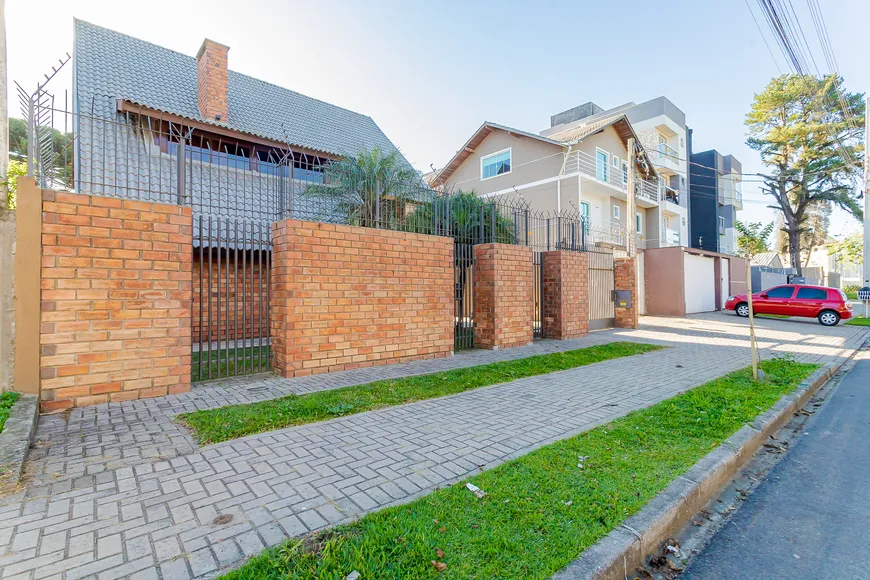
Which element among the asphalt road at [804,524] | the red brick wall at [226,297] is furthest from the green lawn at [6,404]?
the asphalt road at [804,524]

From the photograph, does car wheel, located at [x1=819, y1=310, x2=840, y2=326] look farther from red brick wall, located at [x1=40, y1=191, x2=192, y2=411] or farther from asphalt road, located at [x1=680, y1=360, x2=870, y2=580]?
red brick wall, located at [x1=40, y1=191, x2=192, y2=411]

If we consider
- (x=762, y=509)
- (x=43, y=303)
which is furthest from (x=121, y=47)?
(x=762, y=509)

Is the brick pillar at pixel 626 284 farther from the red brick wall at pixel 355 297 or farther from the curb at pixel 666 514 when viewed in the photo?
the curb at pixel 666 514

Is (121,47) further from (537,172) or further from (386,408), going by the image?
(537,172)

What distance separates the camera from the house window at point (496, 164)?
20.9 metres

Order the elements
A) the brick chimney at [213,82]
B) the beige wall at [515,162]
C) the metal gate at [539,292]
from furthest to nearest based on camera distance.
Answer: the beige wall at [515,162], the brick chimney at [213,82], the metal gate at [539,292]

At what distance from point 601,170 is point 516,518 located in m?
20.4

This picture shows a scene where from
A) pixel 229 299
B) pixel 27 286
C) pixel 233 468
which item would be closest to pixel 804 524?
pixel 233 468

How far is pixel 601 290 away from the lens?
45.4ft

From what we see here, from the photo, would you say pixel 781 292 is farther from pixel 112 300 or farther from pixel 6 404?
pixel 6 404

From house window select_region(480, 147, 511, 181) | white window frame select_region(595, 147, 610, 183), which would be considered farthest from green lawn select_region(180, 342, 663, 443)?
house window select_region(480, 147, 511, 181)

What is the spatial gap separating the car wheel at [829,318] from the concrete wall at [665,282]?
14.7 feet

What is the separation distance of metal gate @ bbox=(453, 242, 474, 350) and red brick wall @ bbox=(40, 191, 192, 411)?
510 cm

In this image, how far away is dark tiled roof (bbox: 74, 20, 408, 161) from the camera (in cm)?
1072
